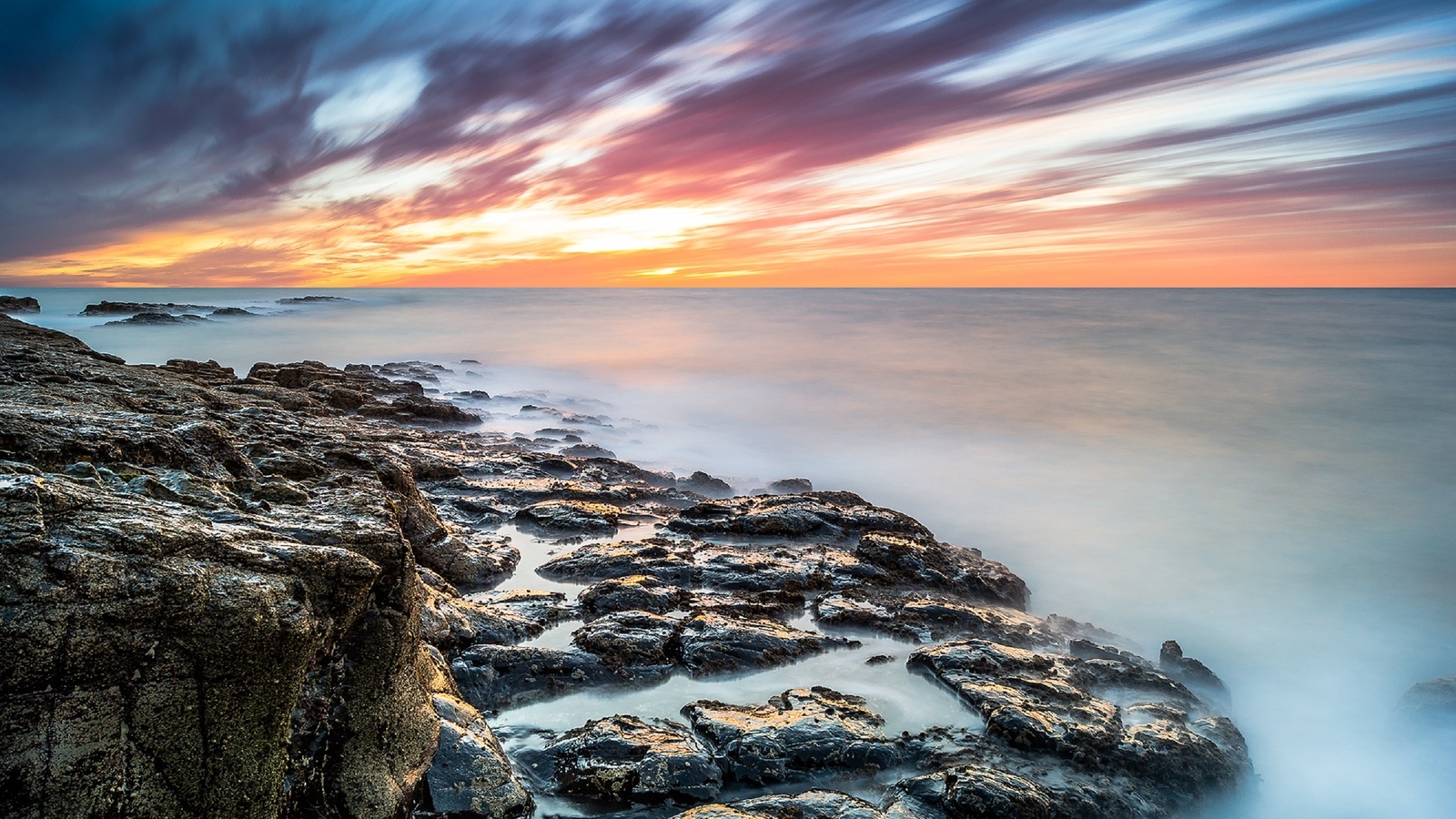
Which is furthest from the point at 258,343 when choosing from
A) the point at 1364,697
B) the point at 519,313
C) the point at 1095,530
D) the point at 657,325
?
the point at 1364,697

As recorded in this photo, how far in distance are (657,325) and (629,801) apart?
58150 millimetres

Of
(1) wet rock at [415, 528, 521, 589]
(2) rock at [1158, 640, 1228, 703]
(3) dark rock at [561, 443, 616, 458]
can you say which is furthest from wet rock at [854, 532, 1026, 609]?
(3) dark rock at [561, 443, 616, 458]

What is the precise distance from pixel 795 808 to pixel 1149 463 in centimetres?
1719

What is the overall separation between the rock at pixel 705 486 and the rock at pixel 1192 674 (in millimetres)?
7344

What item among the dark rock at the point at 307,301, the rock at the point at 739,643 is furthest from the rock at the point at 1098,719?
the dark rock at the point at 307,301

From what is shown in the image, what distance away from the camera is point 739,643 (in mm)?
6480

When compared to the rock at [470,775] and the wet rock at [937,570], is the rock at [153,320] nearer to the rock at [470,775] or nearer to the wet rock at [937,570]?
the wet rock at [937,570]

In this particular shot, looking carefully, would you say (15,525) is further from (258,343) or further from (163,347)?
(258,343)

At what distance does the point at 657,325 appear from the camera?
61.6 m

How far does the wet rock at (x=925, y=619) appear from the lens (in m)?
7.33

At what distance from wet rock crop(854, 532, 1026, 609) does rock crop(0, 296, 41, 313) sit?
5428cm

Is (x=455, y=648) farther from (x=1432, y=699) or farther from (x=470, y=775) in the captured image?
(x=1432, y=699)

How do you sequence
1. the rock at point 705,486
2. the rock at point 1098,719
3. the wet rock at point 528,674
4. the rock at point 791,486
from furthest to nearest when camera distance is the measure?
the rock at point 791,486 → the rock at point 705,486 → the wet rock at point 528,674 → the rock at point 1098,719

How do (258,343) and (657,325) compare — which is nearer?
(258,343)
